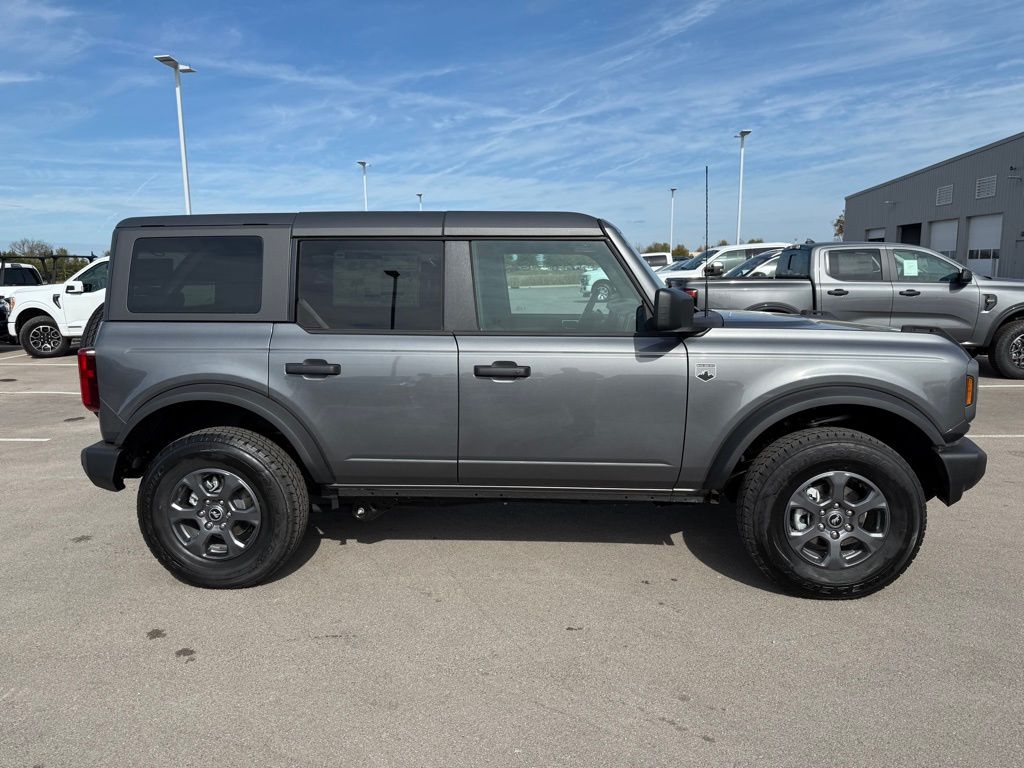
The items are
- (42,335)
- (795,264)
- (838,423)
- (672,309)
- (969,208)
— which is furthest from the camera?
(969,208)

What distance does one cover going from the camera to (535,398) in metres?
3.43

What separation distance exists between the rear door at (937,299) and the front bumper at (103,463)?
923 centimetres

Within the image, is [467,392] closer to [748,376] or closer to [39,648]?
[748,376]

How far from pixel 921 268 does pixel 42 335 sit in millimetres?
15034

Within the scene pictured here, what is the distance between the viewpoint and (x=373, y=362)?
347 centimetres

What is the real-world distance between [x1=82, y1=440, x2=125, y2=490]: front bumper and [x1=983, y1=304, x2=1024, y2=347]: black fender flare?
1031 centimetres

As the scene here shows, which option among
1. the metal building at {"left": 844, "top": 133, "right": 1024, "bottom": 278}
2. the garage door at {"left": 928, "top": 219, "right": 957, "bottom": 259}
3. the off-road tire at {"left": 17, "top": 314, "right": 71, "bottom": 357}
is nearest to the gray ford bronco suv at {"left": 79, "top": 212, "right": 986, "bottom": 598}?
the off-road tire at {"left": 17, "top": 314, "right": 71, "bottom": 357}

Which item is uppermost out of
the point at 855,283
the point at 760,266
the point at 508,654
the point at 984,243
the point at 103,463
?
the point at 984,243

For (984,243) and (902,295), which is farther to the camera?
(984,243)

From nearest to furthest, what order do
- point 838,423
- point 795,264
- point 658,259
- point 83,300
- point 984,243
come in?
point 838,423 < point 795,264 < point 83,300 < point 658,259 < point 984,243

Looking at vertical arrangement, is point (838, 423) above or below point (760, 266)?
below

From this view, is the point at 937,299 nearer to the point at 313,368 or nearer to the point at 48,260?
the point at 313,368

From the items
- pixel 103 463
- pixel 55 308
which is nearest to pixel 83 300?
pixel 55 308

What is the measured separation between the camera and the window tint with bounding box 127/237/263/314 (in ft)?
11.9
